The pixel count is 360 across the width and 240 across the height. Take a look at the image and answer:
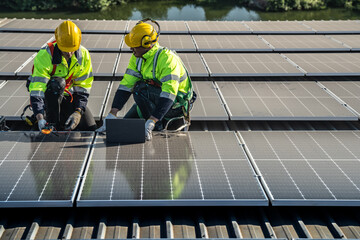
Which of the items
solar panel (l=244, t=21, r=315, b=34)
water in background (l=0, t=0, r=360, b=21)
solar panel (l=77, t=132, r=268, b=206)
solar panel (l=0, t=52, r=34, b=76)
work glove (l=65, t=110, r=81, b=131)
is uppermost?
water in background (l=0, t=0, r=360, b=21)

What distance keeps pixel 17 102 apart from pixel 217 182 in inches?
209

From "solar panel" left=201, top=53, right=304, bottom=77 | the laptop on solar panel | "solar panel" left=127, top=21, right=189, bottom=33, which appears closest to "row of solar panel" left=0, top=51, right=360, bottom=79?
"solar panel" left=201, top=53, right=304, bottom=77

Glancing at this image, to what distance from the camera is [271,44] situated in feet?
41.2

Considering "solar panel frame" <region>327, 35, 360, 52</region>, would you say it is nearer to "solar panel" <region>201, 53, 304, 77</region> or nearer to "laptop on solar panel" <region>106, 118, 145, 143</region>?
"solar panel" <region>201, 53, 304, 77</region>

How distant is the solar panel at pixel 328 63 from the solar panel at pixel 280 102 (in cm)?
90

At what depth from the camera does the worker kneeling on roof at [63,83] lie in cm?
598

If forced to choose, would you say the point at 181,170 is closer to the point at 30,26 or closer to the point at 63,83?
the point at 63,83

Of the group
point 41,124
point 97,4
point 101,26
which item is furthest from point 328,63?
point 97,4

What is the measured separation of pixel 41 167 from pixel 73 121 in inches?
59.3

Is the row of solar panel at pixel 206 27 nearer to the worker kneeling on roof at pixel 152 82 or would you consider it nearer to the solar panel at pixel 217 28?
the solar panel at pixel 217 28

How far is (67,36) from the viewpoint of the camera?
5914 millimetres

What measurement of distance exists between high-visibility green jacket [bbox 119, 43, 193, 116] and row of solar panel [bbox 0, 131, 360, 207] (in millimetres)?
866

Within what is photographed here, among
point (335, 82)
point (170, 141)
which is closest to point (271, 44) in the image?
point (335, 82)

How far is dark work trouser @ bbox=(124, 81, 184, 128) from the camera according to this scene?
21.6 ft
